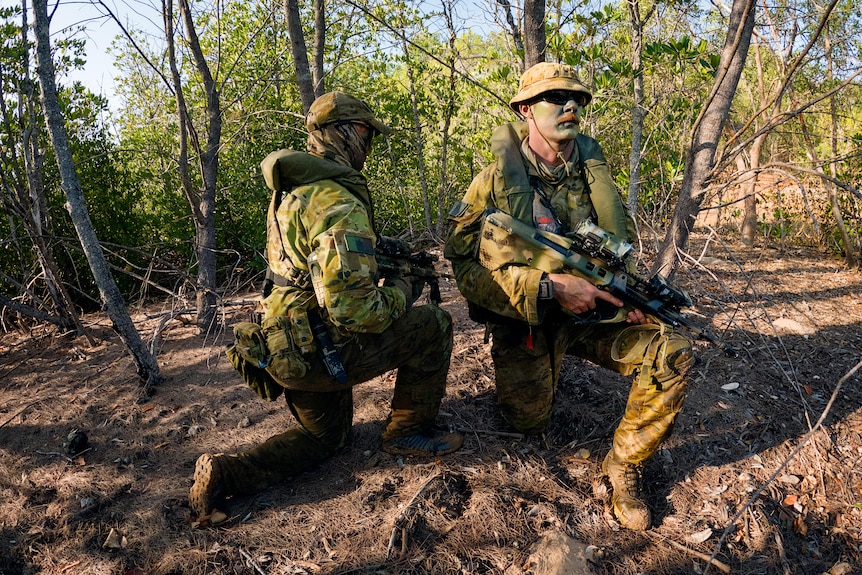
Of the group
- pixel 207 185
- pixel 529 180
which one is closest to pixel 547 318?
pixel 529 180

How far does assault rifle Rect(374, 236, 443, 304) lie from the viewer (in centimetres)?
279

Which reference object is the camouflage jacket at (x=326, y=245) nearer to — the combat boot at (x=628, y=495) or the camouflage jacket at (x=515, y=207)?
the camouflage jacket at (x=515, y=207)

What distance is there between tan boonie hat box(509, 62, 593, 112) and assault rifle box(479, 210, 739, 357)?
0.68 metres

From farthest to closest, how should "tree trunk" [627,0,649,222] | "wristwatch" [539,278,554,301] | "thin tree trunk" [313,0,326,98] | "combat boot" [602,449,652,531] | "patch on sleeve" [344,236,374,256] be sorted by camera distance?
"tree trunk" [627,0,649,222], "thin tree trunk" [313,0,326,98], "wristwatch" [539,278,554,301], "combat boot" [602,449,652,531], "patch on sleeve" [344,236,374,256]

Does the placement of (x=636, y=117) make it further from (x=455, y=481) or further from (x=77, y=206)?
(x=77, y=206)

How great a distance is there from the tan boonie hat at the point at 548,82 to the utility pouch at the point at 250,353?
6.24 feet

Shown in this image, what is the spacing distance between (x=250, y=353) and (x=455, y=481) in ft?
A: 4.13

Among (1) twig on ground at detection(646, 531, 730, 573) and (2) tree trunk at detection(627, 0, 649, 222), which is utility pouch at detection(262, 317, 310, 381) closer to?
(1) twig on ground at detection(646, 531, 730, 573)

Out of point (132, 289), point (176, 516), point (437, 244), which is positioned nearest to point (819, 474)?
point (176, 516)

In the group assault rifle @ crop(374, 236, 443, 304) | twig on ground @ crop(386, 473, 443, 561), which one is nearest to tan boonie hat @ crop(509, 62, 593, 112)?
assault rifle @ crop(374, 236, 443, 304)

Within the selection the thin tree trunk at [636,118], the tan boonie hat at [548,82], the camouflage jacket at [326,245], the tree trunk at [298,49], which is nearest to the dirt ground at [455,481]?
the camouflage jacket at [326,245]

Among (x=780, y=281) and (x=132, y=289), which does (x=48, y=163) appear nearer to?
(x=132, y=289)

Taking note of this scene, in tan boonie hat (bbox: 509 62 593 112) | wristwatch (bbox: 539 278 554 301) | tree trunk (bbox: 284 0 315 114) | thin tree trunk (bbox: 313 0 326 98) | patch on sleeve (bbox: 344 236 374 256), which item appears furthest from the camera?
thin tree trunk (bbox: 313 0 326 98)

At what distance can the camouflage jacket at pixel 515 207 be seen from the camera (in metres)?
2.74
